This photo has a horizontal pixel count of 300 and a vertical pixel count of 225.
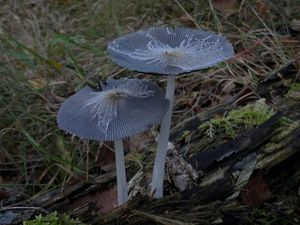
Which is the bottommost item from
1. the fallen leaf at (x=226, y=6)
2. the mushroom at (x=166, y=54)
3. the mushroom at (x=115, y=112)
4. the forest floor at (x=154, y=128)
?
the forest floor at (x=154, y=128)

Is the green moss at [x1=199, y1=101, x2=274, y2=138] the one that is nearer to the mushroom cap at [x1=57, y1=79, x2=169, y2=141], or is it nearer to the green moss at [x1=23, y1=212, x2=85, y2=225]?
the mushroom cap at [x1=57, y1=79, x2=169, y2=141]

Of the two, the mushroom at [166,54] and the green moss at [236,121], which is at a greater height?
the mushroom at [166,54]

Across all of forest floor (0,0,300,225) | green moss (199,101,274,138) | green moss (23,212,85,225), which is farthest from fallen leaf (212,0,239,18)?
green moss (23,212,85,225)

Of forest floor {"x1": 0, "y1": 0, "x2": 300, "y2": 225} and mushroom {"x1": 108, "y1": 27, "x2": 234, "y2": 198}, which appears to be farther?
forest floor {"x1": 0, "y1": 0, "x2": 300, "y2": 225}

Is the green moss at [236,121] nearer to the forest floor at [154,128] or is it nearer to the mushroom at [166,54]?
the forest floor at [154,128]

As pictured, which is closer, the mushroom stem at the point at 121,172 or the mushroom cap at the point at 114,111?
the mushroom cap at the point at 114,111

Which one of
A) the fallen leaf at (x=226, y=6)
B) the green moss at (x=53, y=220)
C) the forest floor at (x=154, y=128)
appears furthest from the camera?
the fallen leaf at (x=226, y=6)

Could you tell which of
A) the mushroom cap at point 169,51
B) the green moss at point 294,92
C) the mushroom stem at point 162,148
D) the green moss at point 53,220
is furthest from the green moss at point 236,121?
the green moss at point 53,220
